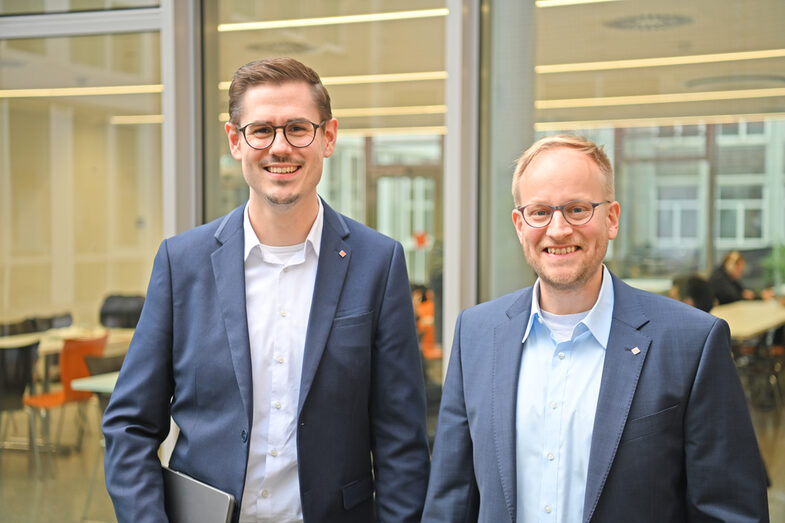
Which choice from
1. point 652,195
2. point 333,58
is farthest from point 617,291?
point 333,58

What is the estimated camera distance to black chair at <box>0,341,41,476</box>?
4711 millimetres

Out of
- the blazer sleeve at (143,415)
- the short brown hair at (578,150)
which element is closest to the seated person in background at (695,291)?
the short brown hair at (578,150)

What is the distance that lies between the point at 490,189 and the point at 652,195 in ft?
2.31

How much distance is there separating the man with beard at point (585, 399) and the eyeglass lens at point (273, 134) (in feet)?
1.74

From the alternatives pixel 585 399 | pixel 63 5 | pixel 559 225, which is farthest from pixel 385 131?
pixel 585 399

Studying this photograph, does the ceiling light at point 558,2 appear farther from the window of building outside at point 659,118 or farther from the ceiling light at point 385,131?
the ceiling light at point 385,131

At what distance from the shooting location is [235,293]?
7.16 feet

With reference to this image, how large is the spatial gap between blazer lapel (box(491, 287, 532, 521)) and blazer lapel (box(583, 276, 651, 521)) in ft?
0.55

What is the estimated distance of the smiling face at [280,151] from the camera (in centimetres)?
208

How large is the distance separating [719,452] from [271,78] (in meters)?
1.32

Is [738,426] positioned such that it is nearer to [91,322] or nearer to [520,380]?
[520,380]

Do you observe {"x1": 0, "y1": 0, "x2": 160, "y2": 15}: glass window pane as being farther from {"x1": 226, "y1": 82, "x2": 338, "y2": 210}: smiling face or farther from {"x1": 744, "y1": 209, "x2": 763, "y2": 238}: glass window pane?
{"x1": 744, "y1": 209, "x2": 763, "y2": 238}: glass window pane

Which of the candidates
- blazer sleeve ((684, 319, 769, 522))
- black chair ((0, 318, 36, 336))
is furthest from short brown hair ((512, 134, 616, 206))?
black chair ((0, 318, 36, 336))

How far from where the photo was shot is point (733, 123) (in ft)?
11.9
